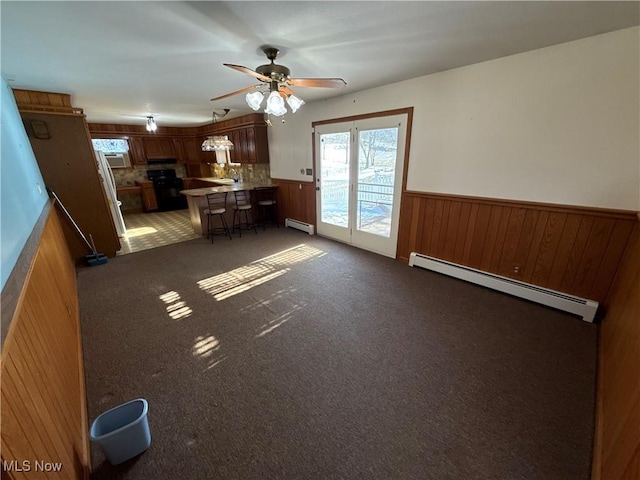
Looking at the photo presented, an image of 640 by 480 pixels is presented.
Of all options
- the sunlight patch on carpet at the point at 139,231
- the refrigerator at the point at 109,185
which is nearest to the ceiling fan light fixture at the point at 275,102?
the refrigerator at the point at 109,185

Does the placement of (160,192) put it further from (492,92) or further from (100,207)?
(492,92)

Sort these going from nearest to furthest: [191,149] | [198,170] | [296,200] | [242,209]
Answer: [242,209] < [296,200] < [191,149] < [198,170]

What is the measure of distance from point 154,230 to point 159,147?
322 centimetres

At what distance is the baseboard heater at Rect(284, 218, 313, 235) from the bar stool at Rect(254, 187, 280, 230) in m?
0.26

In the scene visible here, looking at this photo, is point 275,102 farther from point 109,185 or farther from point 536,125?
point 109,185

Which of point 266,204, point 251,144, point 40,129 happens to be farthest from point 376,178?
point 40,129

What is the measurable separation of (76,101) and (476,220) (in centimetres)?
564

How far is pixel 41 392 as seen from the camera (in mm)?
991

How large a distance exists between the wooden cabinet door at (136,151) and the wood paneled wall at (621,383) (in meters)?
9.03

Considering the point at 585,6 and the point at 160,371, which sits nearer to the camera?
the point at 585,6

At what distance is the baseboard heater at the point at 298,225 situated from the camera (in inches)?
194

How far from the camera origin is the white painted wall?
198 cm

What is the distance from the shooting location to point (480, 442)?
141 centimetres

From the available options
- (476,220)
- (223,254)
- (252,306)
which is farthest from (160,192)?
(476,220)
